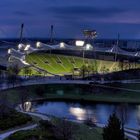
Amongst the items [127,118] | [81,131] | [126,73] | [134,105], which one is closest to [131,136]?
[81,131]

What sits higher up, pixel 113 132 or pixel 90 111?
pixel 113 132

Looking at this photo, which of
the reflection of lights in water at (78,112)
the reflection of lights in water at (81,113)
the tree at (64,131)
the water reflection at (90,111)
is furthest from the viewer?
the reflection of lights in water at (78,112)

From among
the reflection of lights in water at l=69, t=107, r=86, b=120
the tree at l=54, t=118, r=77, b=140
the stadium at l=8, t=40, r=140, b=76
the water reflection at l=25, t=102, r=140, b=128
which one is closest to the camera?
the tree at l=54, t=118, r=77, b=140

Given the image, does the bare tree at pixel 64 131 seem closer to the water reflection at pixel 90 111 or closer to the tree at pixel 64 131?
the tree at pixel 64 131

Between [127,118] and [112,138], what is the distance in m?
36.6

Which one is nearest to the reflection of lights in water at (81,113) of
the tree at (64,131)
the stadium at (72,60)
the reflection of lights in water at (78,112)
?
the reflection of lights in water at (78,112)

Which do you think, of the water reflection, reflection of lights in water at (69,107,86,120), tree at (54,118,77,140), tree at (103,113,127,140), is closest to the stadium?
the water reflection

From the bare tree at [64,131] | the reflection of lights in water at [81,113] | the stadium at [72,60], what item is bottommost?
the reflection of lights in water at [81,113]

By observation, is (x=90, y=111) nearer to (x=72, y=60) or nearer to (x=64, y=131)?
(x=64, y=131)

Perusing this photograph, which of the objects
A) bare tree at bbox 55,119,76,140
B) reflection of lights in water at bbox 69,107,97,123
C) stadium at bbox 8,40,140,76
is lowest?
reflection of lights in water at bbox 69,107,97,123

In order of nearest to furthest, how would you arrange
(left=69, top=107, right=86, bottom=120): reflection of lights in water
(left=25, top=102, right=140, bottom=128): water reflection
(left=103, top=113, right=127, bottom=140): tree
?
(left=103, top=113, right=127, bottom=140): tree, (left=25, top=102, right=140, bottom=128): water reflection, (left=69, top=107, right=86, bottom=120): reflection of lights in water

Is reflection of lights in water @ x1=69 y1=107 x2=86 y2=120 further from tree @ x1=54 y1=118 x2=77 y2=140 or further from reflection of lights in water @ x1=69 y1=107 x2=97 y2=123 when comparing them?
tree @ x1=54 y1=118 x2=77 y2=140

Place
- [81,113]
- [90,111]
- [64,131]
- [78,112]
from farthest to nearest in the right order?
[90,111]
[78,112]
[81,113]
[64,131]

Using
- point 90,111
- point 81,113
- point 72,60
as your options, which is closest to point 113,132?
point 81,113
